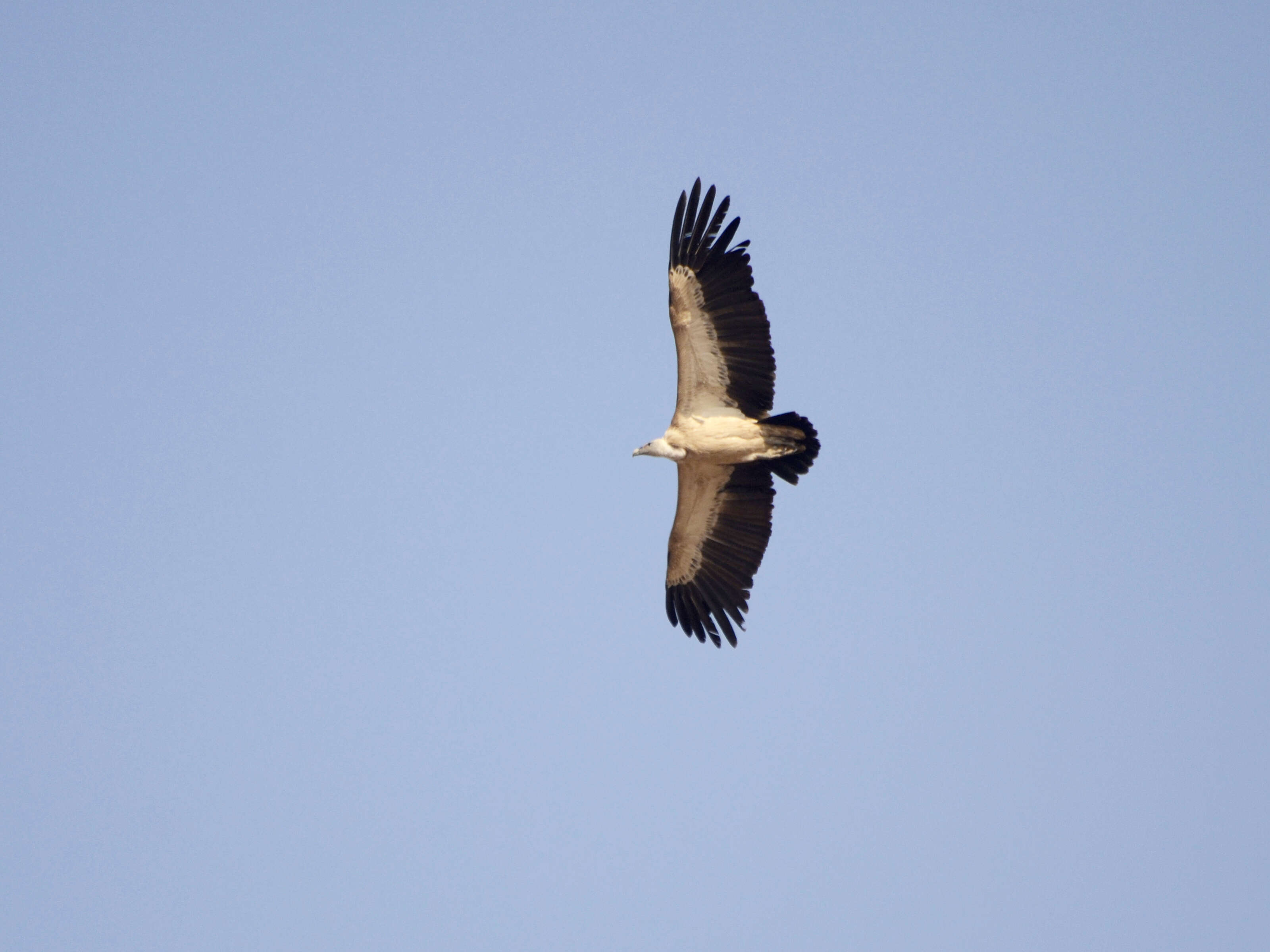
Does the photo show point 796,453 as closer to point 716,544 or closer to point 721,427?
point 721,427

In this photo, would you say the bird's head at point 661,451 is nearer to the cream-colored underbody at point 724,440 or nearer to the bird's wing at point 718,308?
the cream-colored underbody at point 724,440

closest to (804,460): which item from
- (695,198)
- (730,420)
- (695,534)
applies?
(730,420)

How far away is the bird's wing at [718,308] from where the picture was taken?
15859 millimetres

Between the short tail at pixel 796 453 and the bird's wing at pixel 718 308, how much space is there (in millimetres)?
226

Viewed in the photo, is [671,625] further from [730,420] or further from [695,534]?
[730,420]

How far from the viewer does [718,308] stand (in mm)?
15891

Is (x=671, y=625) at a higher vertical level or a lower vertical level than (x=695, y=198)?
lower

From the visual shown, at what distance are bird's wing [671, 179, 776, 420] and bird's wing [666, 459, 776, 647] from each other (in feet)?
4.41

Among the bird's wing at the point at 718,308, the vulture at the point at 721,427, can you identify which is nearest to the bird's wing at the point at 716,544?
the vulture at the point at 721,427

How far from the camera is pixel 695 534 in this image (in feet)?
58.2

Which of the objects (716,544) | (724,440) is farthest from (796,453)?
(716,544)

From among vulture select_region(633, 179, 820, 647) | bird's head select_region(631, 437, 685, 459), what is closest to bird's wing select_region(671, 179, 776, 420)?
vulture select_region(633, 179, 820, 647)

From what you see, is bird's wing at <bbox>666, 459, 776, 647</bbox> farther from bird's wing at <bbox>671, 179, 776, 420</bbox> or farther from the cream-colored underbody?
bird's wing at <bbox>671, 179, 776, 420</bbox>

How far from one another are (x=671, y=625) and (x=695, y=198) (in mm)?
5440
